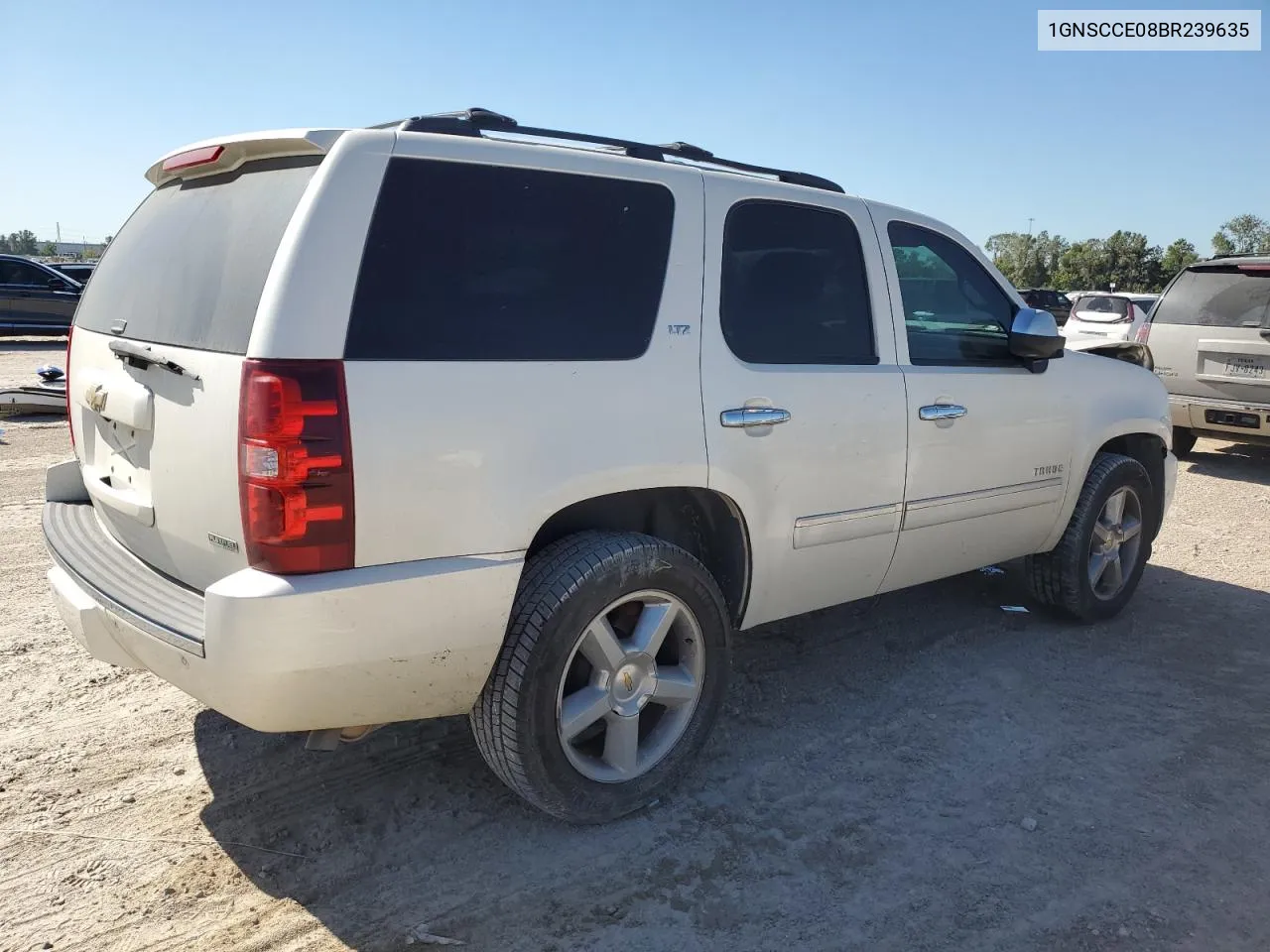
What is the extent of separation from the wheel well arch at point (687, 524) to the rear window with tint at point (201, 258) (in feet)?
3.66

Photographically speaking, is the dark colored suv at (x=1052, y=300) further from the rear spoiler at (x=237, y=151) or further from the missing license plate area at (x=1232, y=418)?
the rear spoiler at (x=237, y=151)

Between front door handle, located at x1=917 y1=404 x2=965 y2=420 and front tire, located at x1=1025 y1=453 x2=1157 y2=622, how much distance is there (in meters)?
1.27

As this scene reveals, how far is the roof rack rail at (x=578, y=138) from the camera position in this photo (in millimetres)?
2811

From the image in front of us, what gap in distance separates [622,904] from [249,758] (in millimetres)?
1493

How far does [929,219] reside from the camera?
166 inches

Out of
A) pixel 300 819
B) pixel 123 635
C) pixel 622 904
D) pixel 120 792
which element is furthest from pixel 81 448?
pixel 622 904

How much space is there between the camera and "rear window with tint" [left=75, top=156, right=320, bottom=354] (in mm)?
2533

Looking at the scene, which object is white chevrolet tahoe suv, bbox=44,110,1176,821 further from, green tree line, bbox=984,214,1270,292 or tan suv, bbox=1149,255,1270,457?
green tree line, bbox=984,214,1270,292

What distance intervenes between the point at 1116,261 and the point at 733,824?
64.1 meters

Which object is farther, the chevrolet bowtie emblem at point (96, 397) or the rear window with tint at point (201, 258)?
the chevrolet bowtie emblem at point (96, 397)

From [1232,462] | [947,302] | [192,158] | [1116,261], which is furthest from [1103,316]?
[1116,261]

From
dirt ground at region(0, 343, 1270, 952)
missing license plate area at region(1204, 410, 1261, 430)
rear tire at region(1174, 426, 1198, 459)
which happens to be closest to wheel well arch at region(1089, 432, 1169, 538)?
dirt ground at region(0, 343, 1270, 952)

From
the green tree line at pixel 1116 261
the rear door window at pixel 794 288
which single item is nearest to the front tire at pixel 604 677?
the rear door window at pixel 794 288

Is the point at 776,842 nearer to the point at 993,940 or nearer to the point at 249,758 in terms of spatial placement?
the point at 993,940
